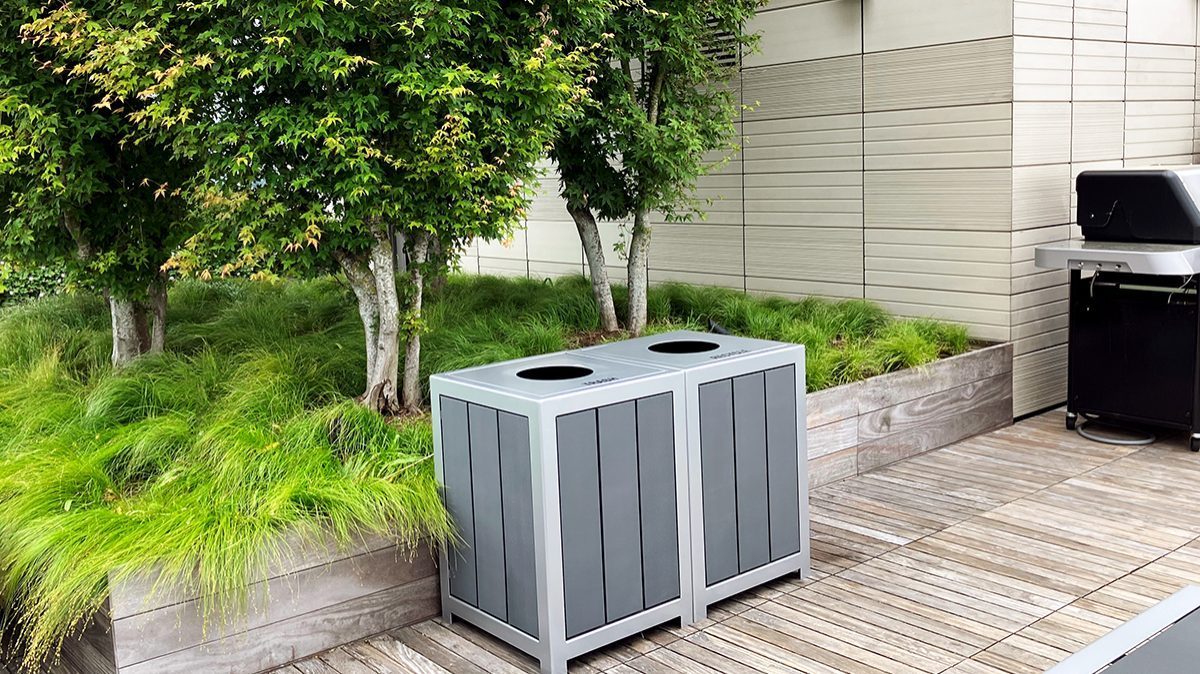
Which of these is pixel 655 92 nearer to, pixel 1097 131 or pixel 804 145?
pixel 804 145

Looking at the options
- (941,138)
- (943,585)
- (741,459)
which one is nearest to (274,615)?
(741,459)

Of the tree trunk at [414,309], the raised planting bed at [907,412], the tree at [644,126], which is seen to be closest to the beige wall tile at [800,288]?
the raised planting bed at [907,412]

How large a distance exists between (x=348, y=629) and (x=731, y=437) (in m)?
1.51

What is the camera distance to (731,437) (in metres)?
4.04

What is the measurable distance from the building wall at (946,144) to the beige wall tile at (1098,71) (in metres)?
0.01

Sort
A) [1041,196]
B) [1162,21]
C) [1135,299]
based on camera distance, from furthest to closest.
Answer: [1162,21] → [1041,196] → [1135,299]

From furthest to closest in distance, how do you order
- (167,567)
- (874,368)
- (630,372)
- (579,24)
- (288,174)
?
(874,368) → (579,24) → (288,174) → (630,372) → (167,567)

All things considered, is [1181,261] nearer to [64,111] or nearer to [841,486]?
[841,486]

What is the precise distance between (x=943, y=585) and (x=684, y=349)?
1330 millimetres

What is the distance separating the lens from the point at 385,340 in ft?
16.3

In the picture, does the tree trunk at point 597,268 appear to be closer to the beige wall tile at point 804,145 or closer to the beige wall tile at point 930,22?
the beige wall tile at point 804,145

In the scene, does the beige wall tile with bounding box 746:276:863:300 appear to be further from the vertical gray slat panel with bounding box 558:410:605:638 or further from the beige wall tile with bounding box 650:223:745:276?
the vertical gray slat panel with bounding box 558:410:605:638

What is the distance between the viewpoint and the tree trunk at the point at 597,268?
6605 millimetres

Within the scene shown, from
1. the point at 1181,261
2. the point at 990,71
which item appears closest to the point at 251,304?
the point at 990,71
